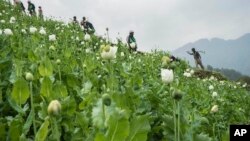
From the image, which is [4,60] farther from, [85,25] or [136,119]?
[85,25]

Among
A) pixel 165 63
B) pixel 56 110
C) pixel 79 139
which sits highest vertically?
pixel 165 63

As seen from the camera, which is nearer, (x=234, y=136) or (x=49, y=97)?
(x=234, y=136)

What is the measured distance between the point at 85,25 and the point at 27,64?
46.4 ft

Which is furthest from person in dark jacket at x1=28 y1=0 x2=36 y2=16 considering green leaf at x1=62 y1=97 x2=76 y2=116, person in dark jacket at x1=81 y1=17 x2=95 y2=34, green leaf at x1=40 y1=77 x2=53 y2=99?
green leaf at x1=62 y1=97 x2=76 y2=116

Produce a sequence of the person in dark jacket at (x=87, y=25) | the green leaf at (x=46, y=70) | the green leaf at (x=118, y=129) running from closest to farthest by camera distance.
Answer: the green leaf at (x=118, y=129) < the green leaf at (x=46, y=70) < the person in dark jacket at (x=87, y=25)

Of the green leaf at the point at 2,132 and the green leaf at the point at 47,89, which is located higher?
the green leaf at the point at 47,89

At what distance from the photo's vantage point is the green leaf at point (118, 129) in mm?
1838

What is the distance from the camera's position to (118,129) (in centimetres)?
185

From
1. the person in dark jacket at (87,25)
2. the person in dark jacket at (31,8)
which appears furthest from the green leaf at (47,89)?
the person in dark jacket at (31,8)

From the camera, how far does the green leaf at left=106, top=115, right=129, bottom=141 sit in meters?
1.84

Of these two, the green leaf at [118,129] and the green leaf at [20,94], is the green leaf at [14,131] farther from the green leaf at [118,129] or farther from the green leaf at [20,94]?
the green leaf at [118,129]

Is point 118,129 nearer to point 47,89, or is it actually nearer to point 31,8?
point 47,89

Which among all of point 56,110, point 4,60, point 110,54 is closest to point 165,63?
point 110,54

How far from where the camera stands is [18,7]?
20.3 metres
